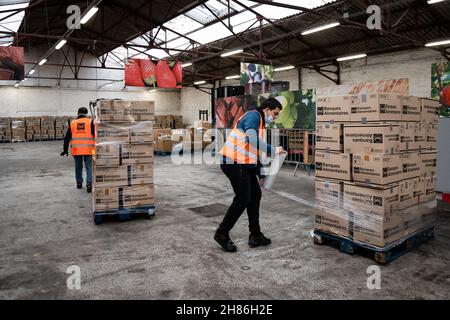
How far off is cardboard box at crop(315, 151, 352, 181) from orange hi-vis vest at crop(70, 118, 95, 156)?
16.9ft

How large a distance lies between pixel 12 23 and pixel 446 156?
19.1 m

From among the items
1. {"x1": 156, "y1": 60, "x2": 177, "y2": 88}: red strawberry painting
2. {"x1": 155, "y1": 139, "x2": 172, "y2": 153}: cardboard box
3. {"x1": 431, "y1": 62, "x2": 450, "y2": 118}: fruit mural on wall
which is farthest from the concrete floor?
{"x1": 431, "y1": 62, "x2": 450, "y2": 118}: fruit mural on wall

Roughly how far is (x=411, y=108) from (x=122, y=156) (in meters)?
4.18

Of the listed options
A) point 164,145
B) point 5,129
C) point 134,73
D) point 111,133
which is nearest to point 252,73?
Answer: point 134,73

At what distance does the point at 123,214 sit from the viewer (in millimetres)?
5738

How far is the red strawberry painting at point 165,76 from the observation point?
15.3 metres

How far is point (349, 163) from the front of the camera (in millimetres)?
4188

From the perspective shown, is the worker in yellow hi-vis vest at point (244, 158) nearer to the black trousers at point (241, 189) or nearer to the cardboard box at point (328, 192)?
the black trousers at point (241, 189)

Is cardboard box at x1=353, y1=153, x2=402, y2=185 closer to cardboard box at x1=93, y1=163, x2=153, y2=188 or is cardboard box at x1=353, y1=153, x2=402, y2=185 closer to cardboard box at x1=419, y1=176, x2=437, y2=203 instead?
cardboard box at x1=419, y1=176, x2=437, y2=203

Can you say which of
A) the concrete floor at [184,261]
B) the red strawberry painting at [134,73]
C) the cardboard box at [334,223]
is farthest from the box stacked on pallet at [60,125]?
the cardboard box at [334,223]

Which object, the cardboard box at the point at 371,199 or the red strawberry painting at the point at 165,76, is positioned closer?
the cardboard box at the point at 371,199

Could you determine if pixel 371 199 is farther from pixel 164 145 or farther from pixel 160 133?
pixel 160 133

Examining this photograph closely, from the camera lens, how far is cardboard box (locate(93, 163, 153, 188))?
5.61 metres
